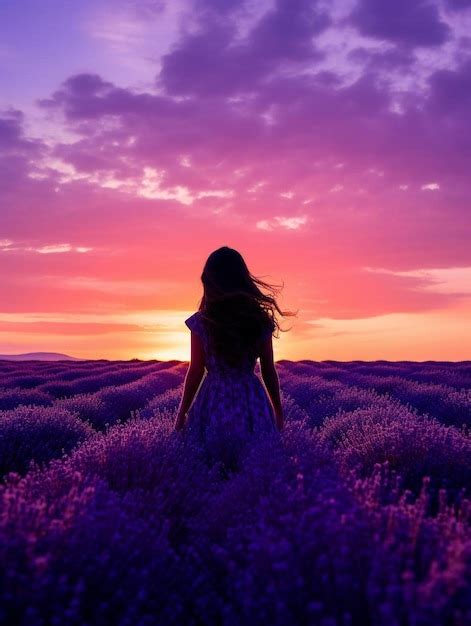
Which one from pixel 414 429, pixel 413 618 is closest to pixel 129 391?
pixel 414 429

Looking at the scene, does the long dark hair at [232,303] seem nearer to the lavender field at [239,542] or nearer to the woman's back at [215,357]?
the woman's back at [215,357]

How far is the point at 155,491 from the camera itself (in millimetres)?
2863

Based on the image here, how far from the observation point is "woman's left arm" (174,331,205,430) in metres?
4.45

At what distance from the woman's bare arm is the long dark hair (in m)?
0.07

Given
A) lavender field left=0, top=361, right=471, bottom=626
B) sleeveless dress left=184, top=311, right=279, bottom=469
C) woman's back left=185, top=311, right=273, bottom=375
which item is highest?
woman's back left=185, top=311, right=273, bottom=375

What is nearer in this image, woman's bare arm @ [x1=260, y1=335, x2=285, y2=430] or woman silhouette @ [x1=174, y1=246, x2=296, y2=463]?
woman silhouette @ [x1=174, y1=246, x2=296, y2=463]

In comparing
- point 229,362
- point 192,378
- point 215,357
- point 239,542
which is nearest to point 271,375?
point 229,362

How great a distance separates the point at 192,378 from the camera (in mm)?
4512

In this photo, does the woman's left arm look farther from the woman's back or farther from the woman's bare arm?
the woman's bare arm

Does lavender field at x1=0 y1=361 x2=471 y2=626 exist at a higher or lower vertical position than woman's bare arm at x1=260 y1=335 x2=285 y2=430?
lower

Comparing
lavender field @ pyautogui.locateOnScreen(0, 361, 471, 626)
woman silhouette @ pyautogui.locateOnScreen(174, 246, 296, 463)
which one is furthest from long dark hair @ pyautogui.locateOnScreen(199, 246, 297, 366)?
lavender field @ pyautogui.locateOnScreen(0, 361, 471, 626)

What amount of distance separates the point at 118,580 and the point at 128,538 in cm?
14

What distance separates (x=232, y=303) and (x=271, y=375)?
62 cm

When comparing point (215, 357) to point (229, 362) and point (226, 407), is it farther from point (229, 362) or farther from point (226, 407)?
point (226, 407)
